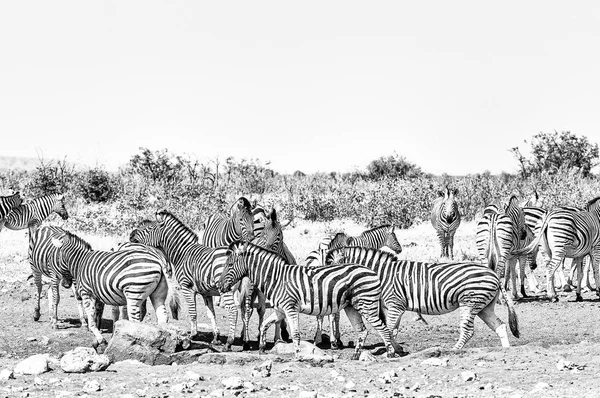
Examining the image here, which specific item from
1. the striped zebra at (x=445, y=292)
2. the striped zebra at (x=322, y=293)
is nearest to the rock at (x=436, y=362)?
the striped zebra at (x=322, y=293)

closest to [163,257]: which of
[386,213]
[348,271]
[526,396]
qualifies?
[348,271]

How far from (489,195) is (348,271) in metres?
16.7

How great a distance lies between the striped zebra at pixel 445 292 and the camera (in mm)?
11164

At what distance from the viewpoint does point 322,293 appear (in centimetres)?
1110

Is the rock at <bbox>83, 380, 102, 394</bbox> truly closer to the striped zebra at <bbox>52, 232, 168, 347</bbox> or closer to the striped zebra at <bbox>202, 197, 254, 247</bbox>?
the striped zebra at <bbox>52, 232, 168, 347</bbox>

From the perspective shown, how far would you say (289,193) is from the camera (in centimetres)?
2817

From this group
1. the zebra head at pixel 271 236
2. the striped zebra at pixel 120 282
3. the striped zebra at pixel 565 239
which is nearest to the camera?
the striped zebra at pixel 120 282

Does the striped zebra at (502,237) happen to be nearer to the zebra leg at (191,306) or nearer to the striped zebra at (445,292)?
the striped zebra at (445,292)

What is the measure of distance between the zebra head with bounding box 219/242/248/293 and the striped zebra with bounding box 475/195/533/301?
542 cm

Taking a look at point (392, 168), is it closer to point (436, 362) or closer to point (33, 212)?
point (33, 212)

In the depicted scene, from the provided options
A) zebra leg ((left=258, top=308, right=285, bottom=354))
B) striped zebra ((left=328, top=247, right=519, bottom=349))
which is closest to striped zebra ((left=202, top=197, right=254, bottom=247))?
zebra leg ((left=258, top=308, right=285, bottom=354))

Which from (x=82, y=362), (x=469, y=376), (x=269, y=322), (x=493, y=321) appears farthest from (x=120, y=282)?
(x=469, y=376)

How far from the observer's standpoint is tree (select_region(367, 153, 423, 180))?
37281mm

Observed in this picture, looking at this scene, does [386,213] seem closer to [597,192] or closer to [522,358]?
[597,192]
